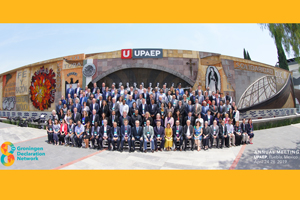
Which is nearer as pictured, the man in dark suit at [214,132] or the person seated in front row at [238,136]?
the man in dark suit at [214,132]

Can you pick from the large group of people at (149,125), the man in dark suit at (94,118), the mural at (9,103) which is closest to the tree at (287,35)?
the large group of people at (149,125)

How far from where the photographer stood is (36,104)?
51.9 ft

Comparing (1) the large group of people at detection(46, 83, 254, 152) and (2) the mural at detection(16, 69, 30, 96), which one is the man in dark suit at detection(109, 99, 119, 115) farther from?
(2) the mural at detection(16, 69, 30, 96)

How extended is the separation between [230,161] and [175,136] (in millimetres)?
2480

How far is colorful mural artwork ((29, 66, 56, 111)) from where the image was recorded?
1486cm

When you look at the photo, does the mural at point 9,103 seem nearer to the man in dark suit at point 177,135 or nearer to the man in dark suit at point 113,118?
the man in dark suit at point 113,118

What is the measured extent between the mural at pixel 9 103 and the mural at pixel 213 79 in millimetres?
21504

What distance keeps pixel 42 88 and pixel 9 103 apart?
22.7 ft

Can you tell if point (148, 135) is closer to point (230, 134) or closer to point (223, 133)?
point (223, 133)

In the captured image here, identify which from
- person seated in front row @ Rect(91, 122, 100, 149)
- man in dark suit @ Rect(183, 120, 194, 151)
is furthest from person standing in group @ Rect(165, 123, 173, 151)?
person seated in front row @ Rect(91, 122, 100, 149)

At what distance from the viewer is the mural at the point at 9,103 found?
58.3ft

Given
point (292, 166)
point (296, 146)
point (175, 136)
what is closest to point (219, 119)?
point (175, 136)

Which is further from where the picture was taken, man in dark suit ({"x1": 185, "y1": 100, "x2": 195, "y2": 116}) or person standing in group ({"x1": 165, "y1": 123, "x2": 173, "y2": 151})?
man in dark suit ({"x1": 185, "y1": 100, "x2": 195, "y2": 116})

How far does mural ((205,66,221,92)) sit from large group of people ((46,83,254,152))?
4.65 meters
